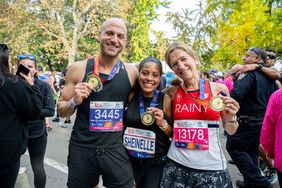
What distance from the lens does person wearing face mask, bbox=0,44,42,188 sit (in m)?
2.05

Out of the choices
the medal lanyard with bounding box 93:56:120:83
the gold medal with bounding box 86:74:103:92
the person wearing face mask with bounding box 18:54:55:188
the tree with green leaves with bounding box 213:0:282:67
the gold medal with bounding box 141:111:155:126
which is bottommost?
the person wearing face mask with bounding box 18:54:55:188

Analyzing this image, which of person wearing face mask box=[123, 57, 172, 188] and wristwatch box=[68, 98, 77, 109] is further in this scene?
person wearing face mask box=[123, 57, 172, 188]

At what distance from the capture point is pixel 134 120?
245cm

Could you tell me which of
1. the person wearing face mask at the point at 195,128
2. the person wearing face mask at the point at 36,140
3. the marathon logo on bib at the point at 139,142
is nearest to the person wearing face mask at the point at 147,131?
the marathon logo on bib at the point at 139,142

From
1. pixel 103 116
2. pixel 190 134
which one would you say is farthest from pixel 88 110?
pixel 190 134

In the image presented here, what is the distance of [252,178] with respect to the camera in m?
3.73

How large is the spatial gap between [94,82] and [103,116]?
12.7 inches

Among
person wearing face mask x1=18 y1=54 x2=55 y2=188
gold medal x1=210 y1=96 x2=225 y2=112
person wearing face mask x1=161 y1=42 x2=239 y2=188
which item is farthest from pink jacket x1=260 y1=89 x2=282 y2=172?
person wearing face mask x1=18 y1=54 x2=55 y2=188

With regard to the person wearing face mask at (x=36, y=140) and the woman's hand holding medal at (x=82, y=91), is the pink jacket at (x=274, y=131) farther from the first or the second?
the person wearing face mask at (x=36, y=140)

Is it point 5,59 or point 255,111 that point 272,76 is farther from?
point 5,59

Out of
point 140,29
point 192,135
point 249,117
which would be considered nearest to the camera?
point 192,135

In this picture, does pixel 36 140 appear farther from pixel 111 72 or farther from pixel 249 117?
pixel 249 117

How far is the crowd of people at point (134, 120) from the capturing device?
83.9 inches

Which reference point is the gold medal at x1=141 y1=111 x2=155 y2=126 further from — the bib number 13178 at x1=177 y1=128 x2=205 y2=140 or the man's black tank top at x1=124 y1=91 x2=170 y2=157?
the bib number 13178 at x1=177 y1=128 x2=205 y2=140
